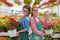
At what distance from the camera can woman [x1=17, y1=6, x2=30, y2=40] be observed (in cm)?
270

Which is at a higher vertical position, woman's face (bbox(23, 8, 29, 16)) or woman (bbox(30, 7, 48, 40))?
woman's face (bbox(23, 8, 29, 16))

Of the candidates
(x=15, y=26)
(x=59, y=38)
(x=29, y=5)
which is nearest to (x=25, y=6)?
(x=29, y=5)

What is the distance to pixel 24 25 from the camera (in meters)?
2.70

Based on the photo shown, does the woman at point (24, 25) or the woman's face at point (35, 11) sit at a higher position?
the woman's face at point (35, 11)

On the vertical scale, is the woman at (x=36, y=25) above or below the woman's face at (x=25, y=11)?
below

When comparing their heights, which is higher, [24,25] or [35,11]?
[35,11]

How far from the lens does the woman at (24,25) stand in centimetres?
270

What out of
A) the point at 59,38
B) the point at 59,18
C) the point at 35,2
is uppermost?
the point at 35,2

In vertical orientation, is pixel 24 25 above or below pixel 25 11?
below

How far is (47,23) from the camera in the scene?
107 inches

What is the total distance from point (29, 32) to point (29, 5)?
27 cm

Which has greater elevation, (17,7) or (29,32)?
(17,7)

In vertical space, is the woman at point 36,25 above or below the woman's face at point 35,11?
below

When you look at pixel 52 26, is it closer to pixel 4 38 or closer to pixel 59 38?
pixel 59 38
